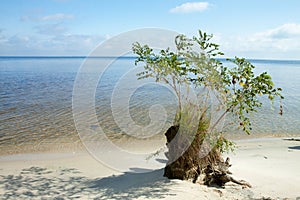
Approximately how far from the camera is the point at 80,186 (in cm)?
612

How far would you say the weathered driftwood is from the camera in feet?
19.6

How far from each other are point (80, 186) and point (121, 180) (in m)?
0.87

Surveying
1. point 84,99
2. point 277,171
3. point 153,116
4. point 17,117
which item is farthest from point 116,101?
point 277,171

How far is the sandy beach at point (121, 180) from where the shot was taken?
5.55 m

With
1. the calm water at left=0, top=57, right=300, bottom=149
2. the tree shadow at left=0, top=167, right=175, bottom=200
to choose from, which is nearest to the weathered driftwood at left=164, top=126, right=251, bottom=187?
the tree shadow at left=0, top=167, right=175, bottom=200

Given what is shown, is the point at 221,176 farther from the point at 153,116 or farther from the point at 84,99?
the point at 84,99

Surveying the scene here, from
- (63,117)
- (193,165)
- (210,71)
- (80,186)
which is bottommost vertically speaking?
(80,186)

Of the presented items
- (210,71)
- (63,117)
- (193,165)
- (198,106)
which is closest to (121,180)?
(193,165)

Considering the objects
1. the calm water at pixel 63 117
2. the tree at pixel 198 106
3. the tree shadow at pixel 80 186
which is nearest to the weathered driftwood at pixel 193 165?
the tree at pixel 198 106

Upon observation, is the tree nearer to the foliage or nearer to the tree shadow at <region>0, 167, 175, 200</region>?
the foliage

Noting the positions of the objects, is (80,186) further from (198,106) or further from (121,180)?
(198,106)

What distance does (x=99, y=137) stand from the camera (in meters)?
11.2

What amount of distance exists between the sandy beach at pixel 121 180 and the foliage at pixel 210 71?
3.87 ft

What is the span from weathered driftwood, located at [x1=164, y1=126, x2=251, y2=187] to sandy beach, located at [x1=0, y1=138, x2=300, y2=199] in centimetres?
19
